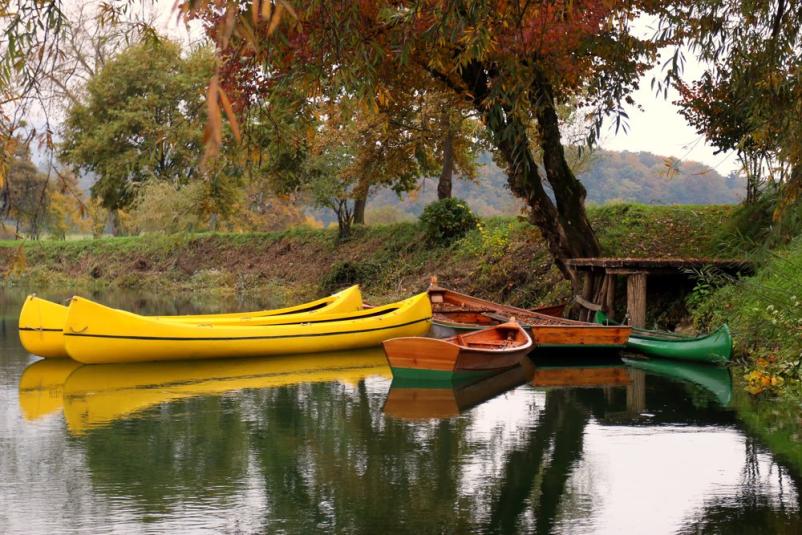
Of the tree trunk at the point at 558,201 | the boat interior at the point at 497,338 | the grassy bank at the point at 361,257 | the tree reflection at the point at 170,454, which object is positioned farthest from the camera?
the grassy bank at the point at 361,257

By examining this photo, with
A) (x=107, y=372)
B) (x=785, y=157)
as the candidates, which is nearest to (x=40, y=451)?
(x=107, y=372)

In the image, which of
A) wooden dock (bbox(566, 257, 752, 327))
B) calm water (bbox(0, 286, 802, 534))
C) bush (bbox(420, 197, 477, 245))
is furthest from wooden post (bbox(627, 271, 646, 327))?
bush (bbox(420, 197, 477, 245))

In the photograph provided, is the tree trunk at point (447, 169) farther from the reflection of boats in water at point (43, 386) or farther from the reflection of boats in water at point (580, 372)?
the reflection of boats in water at point (43, 386)

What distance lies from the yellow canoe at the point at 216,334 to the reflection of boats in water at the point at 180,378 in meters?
0.20

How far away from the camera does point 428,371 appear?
1327 cm

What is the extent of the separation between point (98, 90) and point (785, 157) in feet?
118

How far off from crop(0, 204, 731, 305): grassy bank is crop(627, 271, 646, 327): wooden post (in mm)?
3859

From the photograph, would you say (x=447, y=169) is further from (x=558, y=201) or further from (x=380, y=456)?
(x=380, y=456)

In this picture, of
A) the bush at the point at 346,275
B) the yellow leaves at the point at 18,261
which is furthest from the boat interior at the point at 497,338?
the bush at the point at 346,275

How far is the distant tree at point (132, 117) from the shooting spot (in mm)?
41062

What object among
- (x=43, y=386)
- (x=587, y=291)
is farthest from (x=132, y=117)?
(x=43, y=386)

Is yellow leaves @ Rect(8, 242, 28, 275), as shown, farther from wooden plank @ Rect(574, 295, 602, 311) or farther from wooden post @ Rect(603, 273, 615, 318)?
wooden plank @ Rect(574, 295, 602, 311)

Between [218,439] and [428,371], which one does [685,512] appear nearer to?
[218,439]

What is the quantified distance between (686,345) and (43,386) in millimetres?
8953
